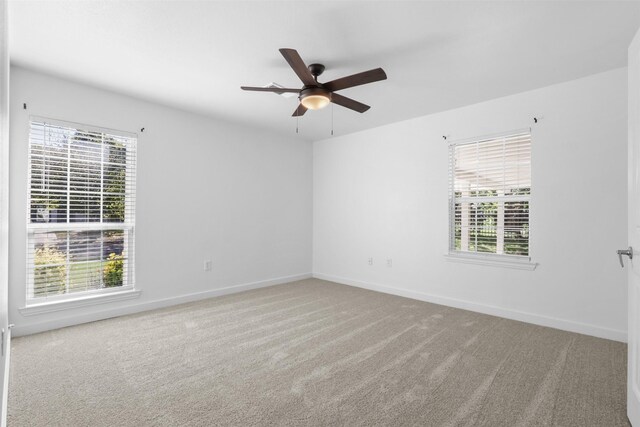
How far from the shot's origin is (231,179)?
4.76 m

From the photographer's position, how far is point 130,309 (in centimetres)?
375

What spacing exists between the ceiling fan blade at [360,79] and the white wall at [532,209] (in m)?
2.12

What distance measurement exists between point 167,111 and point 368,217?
3196 mm

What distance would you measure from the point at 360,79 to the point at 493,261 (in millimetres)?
2699

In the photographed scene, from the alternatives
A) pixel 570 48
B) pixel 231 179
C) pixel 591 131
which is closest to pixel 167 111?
pixel 231 179

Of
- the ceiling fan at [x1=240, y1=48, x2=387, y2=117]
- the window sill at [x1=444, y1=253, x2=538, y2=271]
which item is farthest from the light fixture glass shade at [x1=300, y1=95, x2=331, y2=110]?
the window sill at [x1=444, y1=253, x2=538, y2=271]

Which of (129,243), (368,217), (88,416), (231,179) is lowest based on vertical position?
(88,416)

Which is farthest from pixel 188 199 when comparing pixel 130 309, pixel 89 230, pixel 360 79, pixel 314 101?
pixel 360 79

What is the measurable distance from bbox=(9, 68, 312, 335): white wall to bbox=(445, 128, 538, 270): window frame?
2.55m

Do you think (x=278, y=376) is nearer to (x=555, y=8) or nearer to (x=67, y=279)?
(x=67, y=279)

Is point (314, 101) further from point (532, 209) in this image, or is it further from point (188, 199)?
point (532, 209)

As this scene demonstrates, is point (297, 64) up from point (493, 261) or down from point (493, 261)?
up

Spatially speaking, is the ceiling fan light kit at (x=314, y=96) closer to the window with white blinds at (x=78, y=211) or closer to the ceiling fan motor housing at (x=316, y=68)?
the ceiling fan motor housing at (x=316, y=68)

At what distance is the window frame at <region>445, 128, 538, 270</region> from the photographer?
3564 mm
